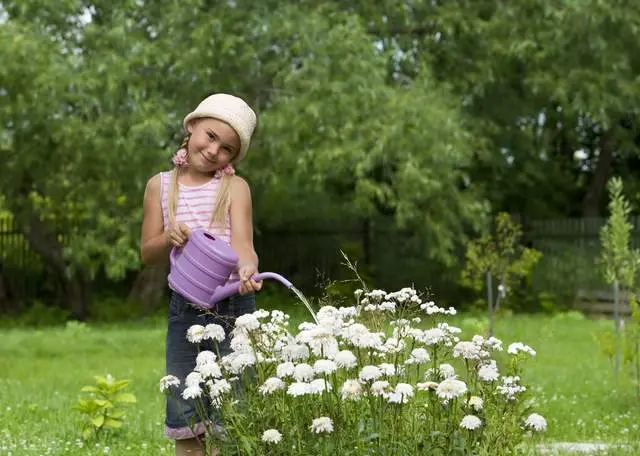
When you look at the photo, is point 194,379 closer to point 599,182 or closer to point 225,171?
point 225,171

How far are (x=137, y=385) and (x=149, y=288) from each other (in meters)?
10.2

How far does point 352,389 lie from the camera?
3.89 meters

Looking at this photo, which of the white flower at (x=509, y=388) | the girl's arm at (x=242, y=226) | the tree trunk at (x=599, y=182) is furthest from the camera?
the tree trunk at (x=599, y=182)

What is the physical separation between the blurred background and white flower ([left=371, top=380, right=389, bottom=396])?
11.9m

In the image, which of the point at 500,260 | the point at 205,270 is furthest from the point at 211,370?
the point at 500,260

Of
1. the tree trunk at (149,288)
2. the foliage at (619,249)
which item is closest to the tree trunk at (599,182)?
the tree trunk at (149,288)

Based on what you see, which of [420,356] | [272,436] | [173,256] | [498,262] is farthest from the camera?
[498,262]

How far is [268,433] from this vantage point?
12.8ft

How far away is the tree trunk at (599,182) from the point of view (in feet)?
77.9

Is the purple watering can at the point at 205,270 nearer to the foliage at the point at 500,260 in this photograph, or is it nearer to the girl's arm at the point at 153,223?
the girl's arm at the point at 153,223

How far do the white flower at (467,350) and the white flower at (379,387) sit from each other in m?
0.43

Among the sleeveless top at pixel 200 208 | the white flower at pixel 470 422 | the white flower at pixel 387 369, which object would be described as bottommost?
the white flower at pixel 470 422

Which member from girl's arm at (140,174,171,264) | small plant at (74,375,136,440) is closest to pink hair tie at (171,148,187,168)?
girl's arm at (140,174,171,264)

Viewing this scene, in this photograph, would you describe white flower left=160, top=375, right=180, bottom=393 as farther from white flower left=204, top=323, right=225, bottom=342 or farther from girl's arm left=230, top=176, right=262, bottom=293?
girl's arm left=230, top=176, right=262, bottom=293
